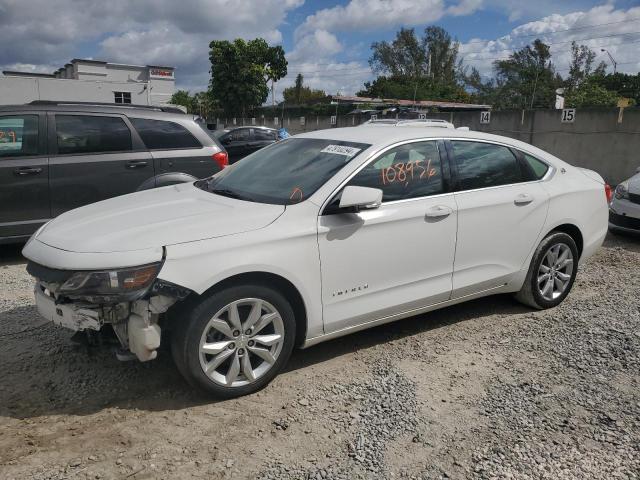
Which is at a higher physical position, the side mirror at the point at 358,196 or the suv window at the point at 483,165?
the suv window at the point at 483,165

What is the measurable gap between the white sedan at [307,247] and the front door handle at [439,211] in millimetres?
10

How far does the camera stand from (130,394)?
132 inches

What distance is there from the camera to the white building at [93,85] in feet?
137

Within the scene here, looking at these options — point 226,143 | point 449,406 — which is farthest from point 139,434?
point 226,143

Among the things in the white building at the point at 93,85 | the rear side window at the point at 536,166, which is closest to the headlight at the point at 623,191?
the rear side window at the point at 536,166

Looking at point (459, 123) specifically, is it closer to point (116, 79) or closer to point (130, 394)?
point (130, 394)

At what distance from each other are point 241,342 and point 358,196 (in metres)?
1.12

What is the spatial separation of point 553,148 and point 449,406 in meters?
13.6

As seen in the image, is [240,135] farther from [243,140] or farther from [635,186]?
[635,186]

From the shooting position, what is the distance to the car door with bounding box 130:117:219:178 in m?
6.69

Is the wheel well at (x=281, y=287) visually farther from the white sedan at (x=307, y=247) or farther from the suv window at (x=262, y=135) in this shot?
the suv window at (x=262, y=135)

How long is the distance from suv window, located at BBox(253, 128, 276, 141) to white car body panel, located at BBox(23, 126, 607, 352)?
604 inches

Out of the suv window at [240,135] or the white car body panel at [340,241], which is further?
the suv window at [240,135]

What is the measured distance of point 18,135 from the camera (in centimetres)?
599
